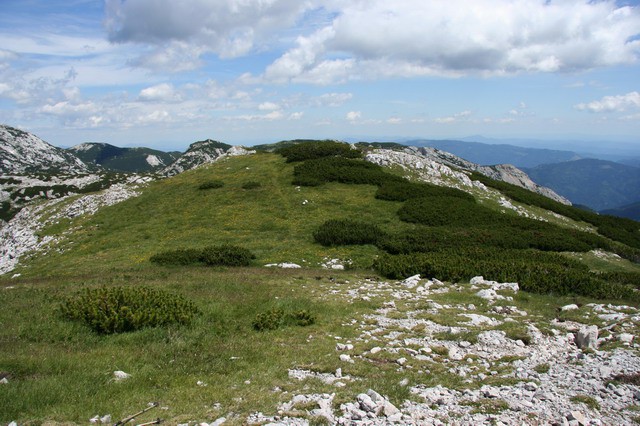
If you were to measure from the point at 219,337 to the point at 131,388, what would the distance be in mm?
3428

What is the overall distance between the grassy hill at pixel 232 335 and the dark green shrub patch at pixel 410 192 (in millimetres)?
6631

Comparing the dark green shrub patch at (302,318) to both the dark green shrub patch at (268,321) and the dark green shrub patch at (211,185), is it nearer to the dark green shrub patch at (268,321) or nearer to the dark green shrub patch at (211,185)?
the dark green shrub patch at (268,321)

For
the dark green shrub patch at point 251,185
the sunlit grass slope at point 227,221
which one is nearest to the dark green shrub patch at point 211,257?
the sunlit grass slope at point 227,221

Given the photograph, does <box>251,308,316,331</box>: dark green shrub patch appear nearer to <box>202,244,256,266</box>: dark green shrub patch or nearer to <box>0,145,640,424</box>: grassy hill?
<box>0,145,640,424</box>: grassy hill

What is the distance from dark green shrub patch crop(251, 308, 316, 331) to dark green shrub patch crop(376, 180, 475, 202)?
24.8m

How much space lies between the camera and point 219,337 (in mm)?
11195

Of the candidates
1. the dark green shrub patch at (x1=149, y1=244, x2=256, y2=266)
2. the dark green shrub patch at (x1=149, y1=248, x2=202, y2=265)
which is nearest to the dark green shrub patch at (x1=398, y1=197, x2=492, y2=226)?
the dark green shrub patch at (x1=149, y1=244, x2=256, y2=266)

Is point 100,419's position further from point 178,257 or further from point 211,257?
point 178,257

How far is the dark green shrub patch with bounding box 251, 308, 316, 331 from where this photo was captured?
12.1 metres

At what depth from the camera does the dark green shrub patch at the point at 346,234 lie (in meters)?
26.9

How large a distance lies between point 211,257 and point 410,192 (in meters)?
20.5

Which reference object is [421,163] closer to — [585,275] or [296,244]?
[296,244]

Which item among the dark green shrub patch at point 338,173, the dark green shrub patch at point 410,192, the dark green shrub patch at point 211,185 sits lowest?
the dark green shrub patch at point 410,192

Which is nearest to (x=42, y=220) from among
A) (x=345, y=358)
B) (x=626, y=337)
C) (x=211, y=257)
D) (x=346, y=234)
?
(x=211, y=257)
